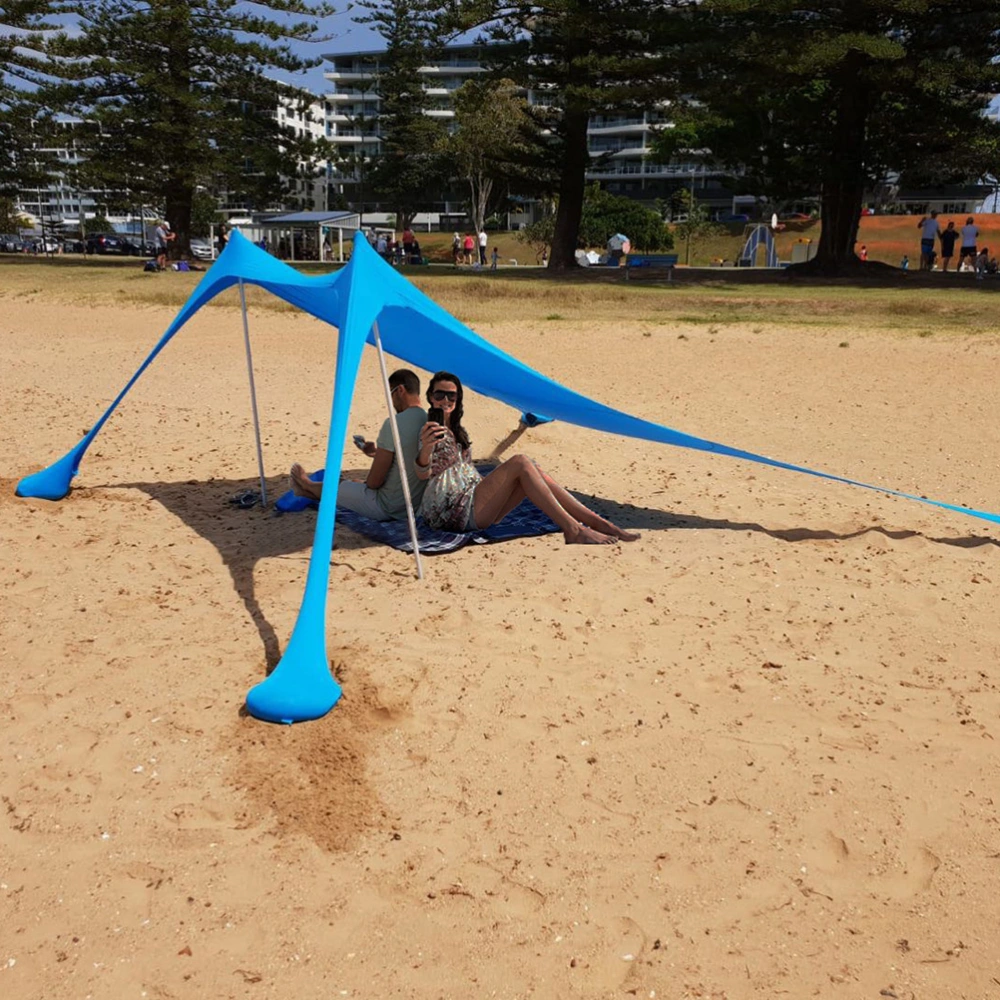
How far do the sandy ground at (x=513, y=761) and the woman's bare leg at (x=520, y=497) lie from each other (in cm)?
18

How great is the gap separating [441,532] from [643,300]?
12.2 meters

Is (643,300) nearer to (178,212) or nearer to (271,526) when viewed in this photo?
(271,526)

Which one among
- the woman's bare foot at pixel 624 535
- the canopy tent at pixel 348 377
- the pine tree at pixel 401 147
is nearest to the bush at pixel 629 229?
the pine tree at pixel 401 147

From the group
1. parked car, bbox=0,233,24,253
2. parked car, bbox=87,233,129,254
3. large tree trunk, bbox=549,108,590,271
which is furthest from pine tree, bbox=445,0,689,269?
parked car, bbox=0,233,24,253

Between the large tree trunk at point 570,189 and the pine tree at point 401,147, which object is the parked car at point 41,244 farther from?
the large tree trunk at point 570,189

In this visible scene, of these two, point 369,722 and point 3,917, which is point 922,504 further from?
point 3,917

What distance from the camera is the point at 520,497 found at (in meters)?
5.31

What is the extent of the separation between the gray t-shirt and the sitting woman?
0.26ft

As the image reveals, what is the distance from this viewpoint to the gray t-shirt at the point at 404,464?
17.6ft

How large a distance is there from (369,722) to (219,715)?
1.76 feet

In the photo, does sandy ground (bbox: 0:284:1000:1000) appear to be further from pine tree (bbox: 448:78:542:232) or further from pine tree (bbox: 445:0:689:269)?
pine tree (bbox: 448:78:542:232)

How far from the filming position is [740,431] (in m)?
8.72

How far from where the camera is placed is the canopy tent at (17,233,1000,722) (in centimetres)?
357

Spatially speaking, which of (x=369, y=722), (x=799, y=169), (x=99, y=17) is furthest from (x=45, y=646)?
(x=99, y=17)
